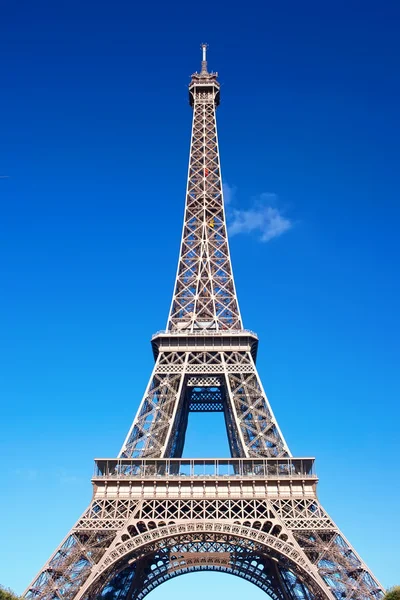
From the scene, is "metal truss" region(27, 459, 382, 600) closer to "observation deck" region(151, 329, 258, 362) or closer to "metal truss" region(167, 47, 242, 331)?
"observation deck" region(151, 329, 258, 362)

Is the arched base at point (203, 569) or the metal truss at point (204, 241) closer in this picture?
the arched base at point (203, 569)

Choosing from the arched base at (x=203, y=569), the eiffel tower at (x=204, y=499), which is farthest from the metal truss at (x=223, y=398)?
the arched base at (x=203, y=569)

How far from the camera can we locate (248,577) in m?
41.4

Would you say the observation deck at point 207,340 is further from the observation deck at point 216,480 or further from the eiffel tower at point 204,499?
the observation deck at point 216,480

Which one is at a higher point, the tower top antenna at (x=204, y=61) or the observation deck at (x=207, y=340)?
the tower top antenna at (x=204, y=61)

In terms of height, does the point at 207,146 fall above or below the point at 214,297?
above

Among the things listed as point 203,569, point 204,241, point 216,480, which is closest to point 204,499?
point 216,480

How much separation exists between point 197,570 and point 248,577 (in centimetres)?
380

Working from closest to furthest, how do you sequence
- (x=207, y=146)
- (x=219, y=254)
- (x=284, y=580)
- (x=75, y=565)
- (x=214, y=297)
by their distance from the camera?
(x=75, y=565) → (x=284, y=580) → (x=214, y=297) → (x=219, y=254) → (x=207, y=146)

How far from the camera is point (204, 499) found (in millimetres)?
33719

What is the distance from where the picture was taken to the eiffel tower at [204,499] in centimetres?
3081

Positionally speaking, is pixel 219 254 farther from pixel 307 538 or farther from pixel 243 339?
pixel 307 538

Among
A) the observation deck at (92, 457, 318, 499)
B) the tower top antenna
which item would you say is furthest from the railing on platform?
the tower top antenna

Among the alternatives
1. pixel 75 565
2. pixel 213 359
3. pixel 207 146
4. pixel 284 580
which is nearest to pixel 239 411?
pixel 213 359
